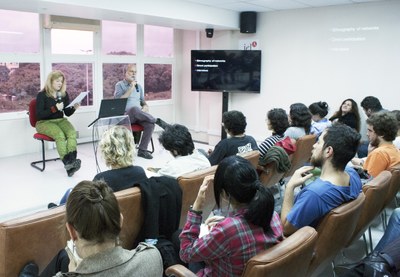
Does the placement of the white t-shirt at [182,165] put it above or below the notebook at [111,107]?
below

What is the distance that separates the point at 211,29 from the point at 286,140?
3998mm

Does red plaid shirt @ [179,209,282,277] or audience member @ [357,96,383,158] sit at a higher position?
audience member @ [357,96,383,158]

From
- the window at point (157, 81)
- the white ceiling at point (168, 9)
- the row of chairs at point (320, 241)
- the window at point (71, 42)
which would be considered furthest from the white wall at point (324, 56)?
the row of chairs at point (320, 241)

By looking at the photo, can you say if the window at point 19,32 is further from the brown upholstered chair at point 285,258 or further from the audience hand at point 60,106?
the brown upholstered chair at point 285,258

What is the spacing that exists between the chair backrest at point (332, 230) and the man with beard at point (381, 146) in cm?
119

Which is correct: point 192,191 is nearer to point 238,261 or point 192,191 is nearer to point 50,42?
point 238,261

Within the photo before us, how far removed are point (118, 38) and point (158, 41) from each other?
933mm

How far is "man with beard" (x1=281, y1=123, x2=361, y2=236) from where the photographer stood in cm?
201

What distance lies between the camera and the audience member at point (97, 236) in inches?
48.4

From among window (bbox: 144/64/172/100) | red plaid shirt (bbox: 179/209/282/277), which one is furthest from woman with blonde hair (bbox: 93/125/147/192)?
window (bbox: 144/64/172/100)

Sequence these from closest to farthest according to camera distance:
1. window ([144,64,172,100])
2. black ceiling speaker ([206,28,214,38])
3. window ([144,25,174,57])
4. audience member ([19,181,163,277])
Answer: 1. audience member ([19,181,163,277])
2. black ceiling speaker ([206,28,214,38])
3. window ([144,25,174,57])
4. window ([144,64,172,100])

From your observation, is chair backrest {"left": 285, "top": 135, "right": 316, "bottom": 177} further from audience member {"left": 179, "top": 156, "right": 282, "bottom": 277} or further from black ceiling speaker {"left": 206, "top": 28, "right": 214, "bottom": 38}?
black ceiling speaker {"left": 206, "top": 28, "right": 214, "bottom": 38}

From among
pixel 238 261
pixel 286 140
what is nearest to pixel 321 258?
pixel 238 261

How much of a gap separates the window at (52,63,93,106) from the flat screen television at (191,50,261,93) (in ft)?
6.31
